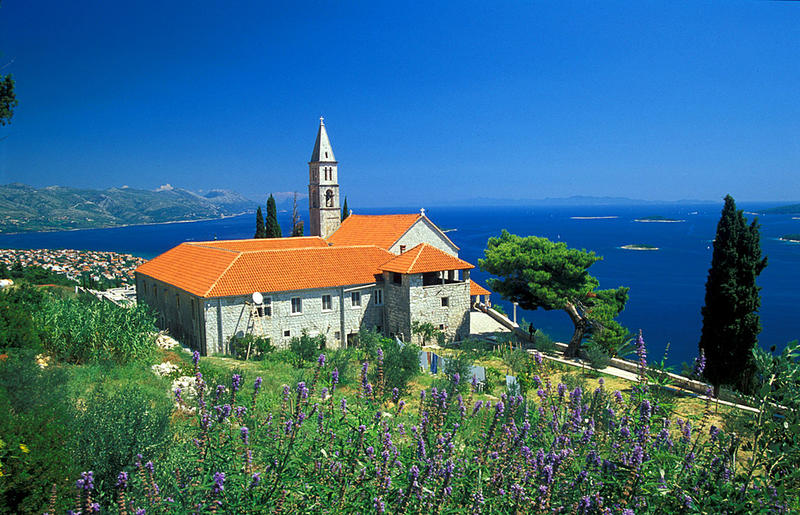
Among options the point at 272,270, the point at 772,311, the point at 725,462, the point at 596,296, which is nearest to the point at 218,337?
the point at 272,270

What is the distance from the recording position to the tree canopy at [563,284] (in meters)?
26.3

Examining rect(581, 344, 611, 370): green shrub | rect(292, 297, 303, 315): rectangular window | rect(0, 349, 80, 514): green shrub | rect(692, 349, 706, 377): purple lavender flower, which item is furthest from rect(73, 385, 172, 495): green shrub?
rect(581, 344, 611, 370): green shrub

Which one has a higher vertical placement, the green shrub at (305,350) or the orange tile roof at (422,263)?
the orange tile roof at (422,263)

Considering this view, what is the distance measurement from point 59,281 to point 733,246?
4029 centimetres

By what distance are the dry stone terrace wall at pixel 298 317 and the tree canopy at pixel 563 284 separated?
303 inches

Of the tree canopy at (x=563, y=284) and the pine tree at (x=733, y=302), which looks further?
the tree canopy at (x=563, y=284)

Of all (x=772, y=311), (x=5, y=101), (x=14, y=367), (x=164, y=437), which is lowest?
(x=772, y=311)

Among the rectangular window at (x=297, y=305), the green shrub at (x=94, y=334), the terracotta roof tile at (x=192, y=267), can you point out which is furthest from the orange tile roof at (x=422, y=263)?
the green shrub at (x=94, y=334)

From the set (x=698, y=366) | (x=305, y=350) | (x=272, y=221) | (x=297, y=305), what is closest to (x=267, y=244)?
(x=297, y=305)

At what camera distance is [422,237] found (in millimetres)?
32406

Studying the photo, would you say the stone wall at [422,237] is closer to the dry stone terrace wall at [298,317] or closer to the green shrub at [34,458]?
the dry stone terrace wall at [298,317]

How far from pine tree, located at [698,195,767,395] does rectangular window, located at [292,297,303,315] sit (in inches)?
679

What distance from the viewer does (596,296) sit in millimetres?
27031

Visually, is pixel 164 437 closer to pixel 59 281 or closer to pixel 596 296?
pixel 596 296
